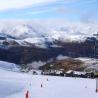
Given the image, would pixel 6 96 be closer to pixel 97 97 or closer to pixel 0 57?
pixel 97 97

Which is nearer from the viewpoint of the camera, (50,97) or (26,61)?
(50,97)

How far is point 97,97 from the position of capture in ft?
88.8

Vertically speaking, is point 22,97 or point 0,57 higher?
point 0,57

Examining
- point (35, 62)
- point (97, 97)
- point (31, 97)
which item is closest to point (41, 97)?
point (31, 97)

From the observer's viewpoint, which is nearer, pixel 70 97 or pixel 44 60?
pixel 70 97

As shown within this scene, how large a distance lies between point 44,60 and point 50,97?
6751 inches

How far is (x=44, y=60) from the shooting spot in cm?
19775

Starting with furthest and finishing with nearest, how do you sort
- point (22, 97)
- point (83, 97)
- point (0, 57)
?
1. point (0, 57)
2. point (83, 97)
3. point (22, 97)

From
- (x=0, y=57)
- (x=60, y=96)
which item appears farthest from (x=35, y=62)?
(x=60, y=96)

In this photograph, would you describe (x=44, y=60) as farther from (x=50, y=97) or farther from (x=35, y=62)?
(x=50, y=97)

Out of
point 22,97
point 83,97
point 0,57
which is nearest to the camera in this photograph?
point 22,97

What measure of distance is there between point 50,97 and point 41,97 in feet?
2.25

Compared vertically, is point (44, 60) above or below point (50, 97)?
above

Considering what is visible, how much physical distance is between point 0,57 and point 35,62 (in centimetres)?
1665
